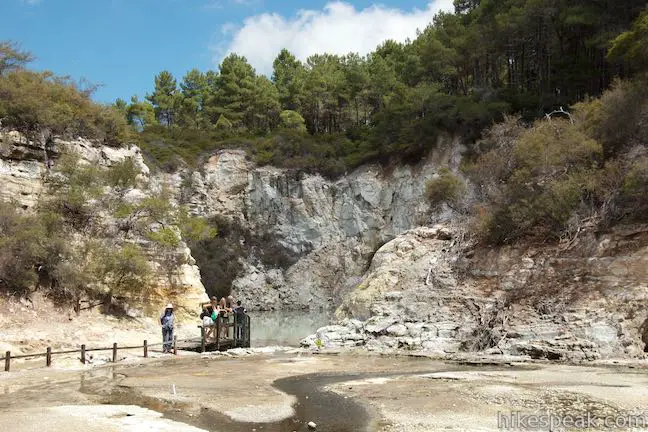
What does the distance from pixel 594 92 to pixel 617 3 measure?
554 cm

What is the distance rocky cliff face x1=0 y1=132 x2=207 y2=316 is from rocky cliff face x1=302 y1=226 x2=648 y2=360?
7385mm

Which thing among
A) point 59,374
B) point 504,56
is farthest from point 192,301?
point 504,56

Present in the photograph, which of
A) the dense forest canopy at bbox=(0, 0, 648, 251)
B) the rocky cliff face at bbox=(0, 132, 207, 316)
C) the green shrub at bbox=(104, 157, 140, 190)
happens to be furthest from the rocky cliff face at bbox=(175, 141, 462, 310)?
the green shrub at bbox=(104, 157, 140, 190)

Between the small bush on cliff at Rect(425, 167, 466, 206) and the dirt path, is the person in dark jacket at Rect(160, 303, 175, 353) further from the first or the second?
the small bush on cliff at Rect(425, 167, 466, 206)

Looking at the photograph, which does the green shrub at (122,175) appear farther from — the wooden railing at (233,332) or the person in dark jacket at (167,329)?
the person in dark jacket at (167,329)

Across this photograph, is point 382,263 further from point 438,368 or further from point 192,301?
point 438,368

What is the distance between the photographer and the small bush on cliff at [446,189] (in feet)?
113

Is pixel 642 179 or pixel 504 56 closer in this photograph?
pixel 642 179

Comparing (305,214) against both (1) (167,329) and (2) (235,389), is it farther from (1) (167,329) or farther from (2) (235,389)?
(2) (235,389)

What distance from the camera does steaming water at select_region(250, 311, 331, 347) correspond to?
28156mm

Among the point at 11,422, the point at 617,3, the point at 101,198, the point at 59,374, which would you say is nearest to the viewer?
the point at 11,422

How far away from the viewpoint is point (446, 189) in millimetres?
35312

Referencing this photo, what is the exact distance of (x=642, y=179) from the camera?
20266mm

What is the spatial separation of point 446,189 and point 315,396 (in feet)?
82.1
